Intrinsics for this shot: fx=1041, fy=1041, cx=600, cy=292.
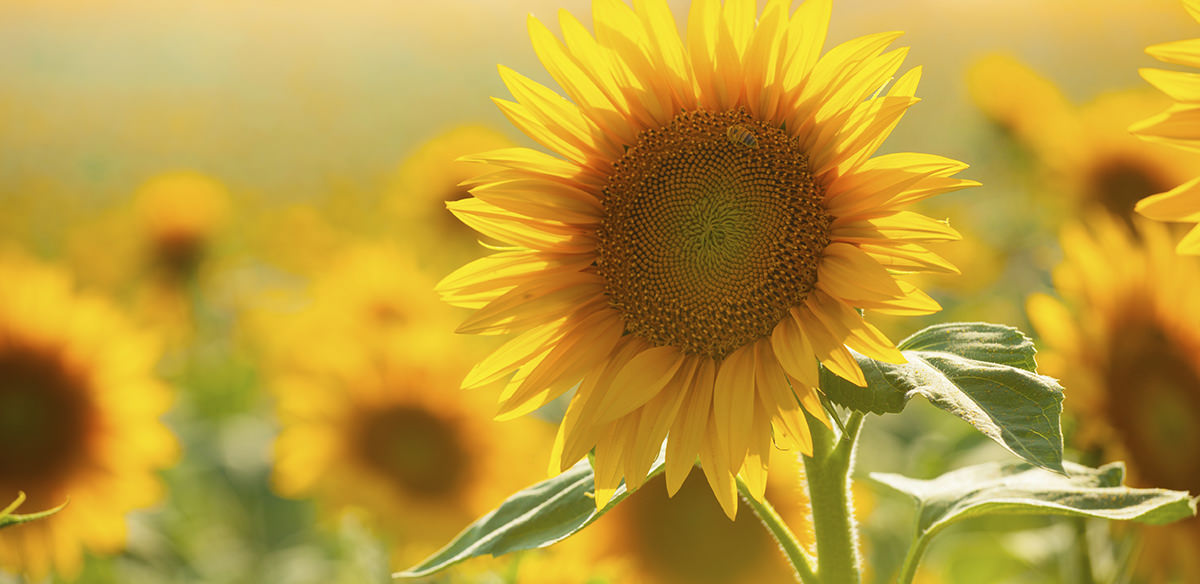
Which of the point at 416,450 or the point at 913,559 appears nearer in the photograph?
the point at 913,559

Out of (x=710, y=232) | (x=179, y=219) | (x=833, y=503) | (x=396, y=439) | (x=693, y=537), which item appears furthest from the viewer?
(x=179, y=219)

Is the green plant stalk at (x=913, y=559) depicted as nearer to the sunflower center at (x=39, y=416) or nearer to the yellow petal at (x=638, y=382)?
the yellow petal at (x=638, y=382)

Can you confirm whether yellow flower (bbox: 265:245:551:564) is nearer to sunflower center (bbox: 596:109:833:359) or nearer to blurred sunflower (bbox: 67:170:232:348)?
sunflower center (bbox: 596:109:833:359)

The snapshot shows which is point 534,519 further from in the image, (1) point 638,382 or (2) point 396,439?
(2) point 396,439

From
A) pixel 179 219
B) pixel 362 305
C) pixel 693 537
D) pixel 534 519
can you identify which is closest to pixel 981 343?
pixel 534 519

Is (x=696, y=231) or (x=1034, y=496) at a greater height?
(x=696, y=231)

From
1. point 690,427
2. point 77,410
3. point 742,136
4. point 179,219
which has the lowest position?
point 690,427

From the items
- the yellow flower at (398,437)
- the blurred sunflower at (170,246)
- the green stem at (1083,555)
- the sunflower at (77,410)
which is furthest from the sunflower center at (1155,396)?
the blurred sunflower at (170,246)
